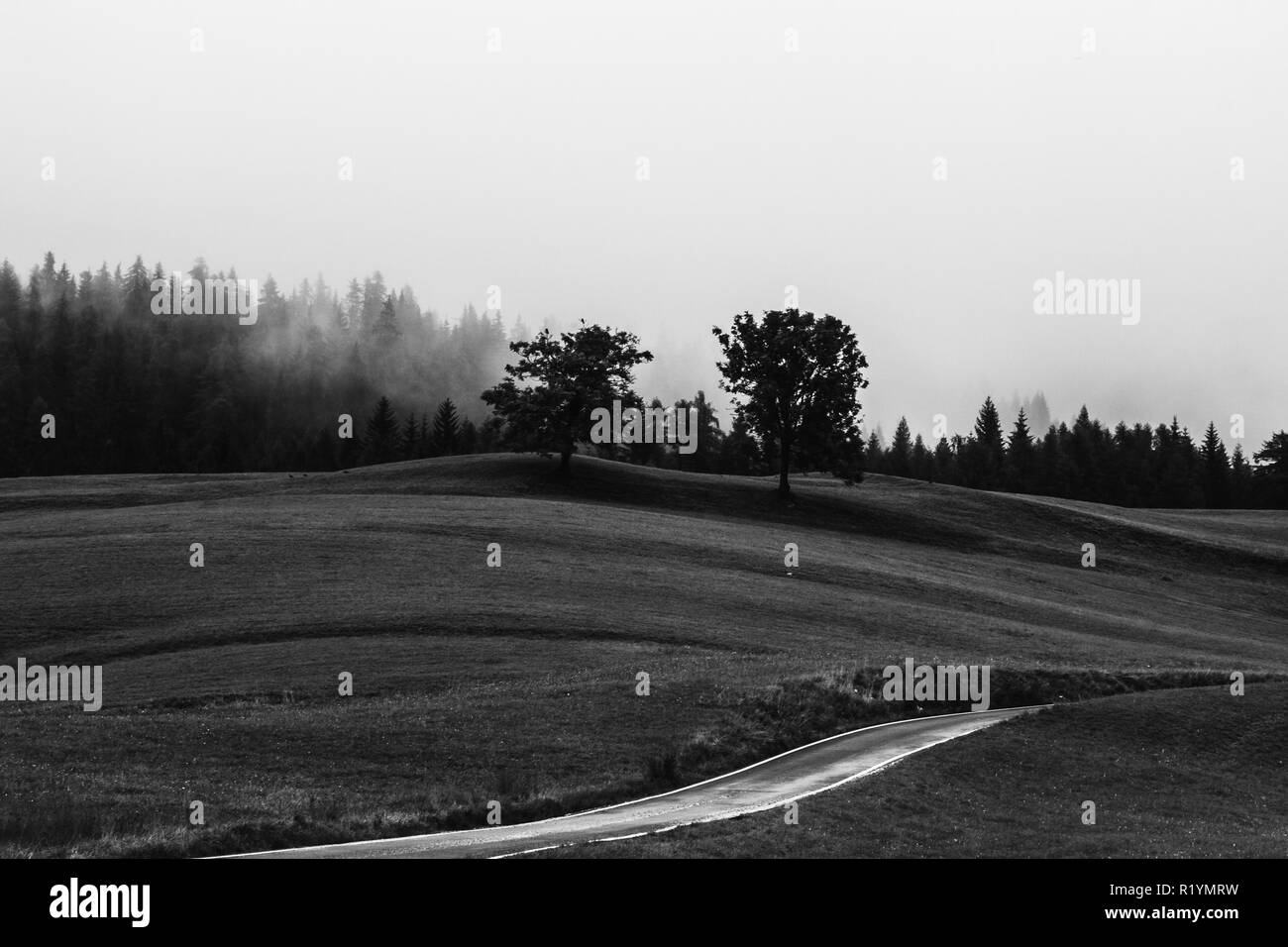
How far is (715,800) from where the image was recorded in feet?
90.2

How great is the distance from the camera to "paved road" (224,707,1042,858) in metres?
21.7

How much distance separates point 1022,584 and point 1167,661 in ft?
94.1

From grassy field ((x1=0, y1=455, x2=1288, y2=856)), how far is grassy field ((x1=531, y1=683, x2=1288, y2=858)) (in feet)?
19.2

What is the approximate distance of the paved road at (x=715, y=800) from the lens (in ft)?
71.1

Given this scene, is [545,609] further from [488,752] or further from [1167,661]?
[1167,661]

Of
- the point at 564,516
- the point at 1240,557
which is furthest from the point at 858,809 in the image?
the point at 1240,557

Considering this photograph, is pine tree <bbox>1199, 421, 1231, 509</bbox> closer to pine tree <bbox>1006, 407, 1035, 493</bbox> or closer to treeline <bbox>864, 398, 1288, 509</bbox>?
treeline <bbox>864, 398, 1288, 509</bbox>

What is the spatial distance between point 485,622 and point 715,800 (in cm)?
2601

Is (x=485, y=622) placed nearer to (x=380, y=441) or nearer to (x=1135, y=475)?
(x=380, y=441)

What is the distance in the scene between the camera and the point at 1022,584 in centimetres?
8062
